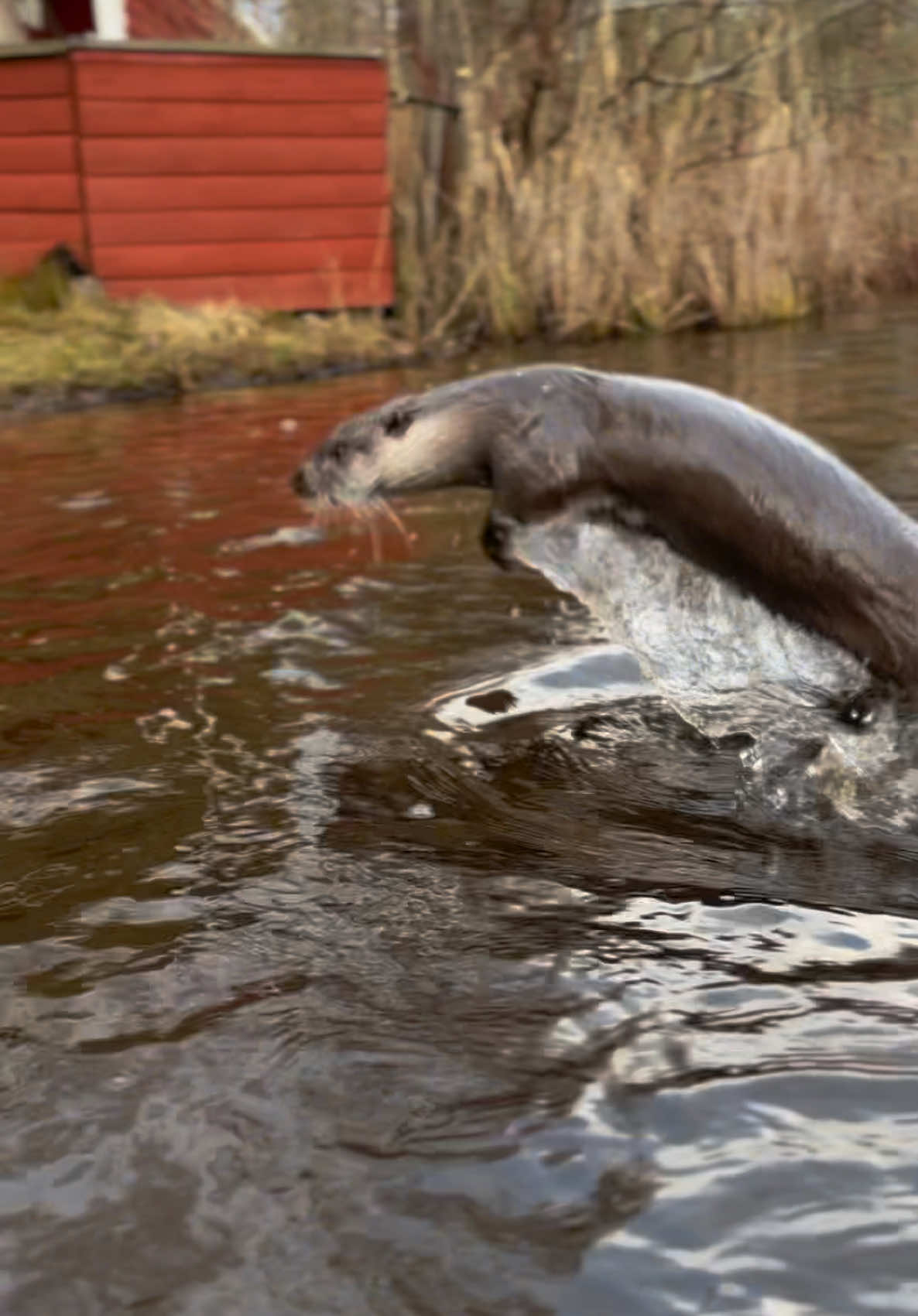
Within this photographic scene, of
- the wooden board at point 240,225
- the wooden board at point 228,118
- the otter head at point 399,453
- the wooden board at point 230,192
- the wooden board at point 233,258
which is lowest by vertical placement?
the otter head at point 399,453

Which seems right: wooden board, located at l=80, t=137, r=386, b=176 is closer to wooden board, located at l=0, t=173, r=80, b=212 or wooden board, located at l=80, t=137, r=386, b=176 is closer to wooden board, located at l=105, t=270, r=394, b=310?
wooden board, located at l=0, t=173, r=80, b=212

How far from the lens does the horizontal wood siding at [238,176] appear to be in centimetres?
1045

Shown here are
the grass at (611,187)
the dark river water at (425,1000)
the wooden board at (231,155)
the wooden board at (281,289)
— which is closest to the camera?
the dark river water at (425,1000)

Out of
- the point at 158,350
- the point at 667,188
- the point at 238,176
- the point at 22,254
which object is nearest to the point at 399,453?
the point at 158,350

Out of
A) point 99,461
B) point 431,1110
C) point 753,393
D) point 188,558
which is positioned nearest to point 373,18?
point 753,393

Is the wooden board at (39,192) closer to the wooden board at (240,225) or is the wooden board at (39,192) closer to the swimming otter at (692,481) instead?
the wooden board at (240,225)

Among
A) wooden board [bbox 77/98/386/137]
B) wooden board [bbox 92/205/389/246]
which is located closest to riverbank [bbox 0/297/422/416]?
wooden board [bbox 92/205/389/246]

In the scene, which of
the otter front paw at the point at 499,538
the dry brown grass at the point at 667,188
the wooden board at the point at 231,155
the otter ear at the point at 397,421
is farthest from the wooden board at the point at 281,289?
the otter front paw at the point at 499,538

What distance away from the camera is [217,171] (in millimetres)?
10906

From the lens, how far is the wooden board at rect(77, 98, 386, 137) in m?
10.4

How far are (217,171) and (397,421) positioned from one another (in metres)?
8.87

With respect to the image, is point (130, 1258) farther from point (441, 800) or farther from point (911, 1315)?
point (441, 800)

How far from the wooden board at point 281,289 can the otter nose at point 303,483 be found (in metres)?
8.18

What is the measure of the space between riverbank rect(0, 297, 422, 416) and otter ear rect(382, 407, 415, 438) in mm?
6025
